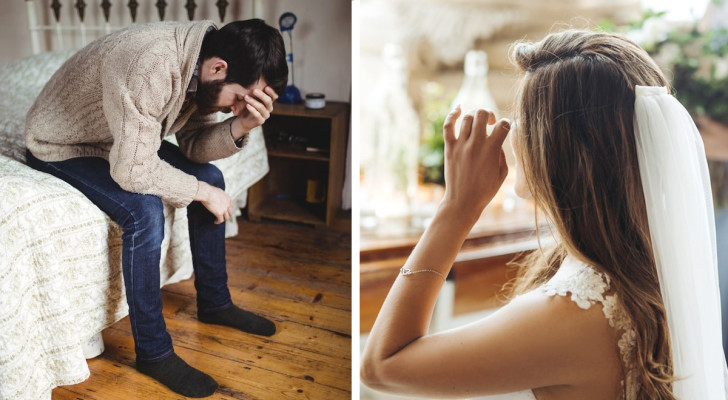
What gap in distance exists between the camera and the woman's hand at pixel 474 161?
62 centimetres

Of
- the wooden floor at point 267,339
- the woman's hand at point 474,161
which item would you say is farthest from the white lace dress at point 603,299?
the wooden floor at point 267,339

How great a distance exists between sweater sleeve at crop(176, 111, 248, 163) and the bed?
47 mm

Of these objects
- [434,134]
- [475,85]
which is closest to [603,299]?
[434,134]

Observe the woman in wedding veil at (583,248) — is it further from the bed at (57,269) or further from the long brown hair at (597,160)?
the bed at (57,269)

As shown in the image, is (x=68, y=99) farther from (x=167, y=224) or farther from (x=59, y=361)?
(x=59, y=361)

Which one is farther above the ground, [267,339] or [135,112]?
[135,112]

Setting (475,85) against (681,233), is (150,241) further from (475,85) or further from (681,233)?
(475,85)

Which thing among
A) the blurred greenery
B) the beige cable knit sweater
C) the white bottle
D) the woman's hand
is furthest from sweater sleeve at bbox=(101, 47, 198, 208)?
the white bottle

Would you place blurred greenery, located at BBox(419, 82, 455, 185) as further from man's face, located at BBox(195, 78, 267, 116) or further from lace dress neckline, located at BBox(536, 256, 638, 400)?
lace dress neckline, located at BBox(536, 256, 638, 400)

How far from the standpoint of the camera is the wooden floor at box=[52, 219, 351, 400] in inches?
35.1

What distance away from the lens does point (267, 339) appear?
96cm

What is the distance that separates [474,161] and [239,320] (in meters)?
0.55

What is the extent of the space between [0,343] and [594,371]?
0.86 metres

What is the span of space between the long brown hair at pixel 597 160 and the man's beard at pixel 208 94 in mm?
445
